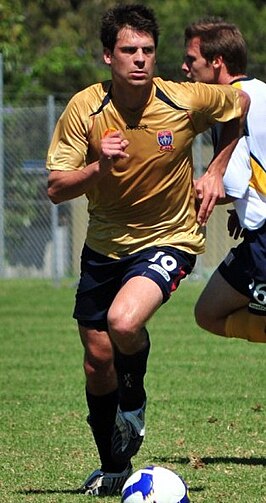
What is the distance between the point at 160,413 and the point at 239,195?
2461 millimetres

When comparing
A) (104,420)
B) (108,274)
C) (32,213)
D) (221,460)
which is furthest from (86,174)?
(32,213)

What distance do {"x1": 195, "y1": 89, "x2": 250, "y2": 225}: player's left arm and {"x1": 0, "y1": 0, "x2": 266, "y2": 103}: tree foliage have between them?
15.9 m

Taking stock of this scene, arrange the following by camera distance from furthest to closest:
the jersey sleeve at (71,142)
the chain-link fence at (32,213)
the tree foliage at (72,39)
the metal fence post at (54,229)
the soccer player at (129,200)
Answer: the tree foliage at (72,39)
the chain-link fence at (32,213)
the metal fence post at (54,229)
the soccer player at (129,200)
the jersey sleeve at (71,142)

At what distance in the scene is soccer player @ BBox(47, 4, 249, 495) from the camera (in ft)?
20.2

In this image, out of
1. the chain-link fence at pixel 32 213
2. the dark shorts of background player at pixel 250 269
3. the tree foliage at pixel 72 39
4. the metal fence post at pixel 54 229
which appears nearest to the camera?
the dark shorts of background player at pixel 250 269

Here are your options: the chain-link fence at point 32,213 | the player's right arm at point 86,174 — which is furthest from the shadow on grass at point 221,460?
the chain-link fence at point 32,213

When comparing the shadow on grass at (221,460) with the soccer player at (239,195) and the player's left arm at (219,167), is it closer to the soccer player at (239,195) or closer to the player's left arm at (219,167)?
the soccer player at (239,195)

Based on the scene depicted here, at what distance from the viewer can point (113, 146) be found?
579 cm

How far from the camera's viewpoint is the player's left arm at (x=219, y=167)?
639 centimetres

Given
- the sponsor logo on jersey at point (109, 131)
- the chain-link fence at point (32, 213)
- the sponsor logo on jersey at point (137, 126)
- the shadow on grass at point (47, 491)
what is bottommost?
the chain-link fence at point (32, 213)

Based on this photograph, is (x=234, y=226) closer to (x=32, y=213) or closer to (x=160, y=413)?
(x=160, y=413)

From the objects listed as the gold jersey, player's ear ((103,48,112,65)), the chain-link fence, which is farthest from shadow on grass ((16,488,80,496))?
the chain-link fence

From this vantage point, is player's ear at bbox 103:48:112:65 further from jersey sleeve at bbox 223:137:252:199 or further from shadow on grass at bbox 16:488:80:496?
shadow on grass at bbox 16:488:80:496

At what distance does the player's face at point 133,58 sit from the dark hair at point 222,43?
0.92m
